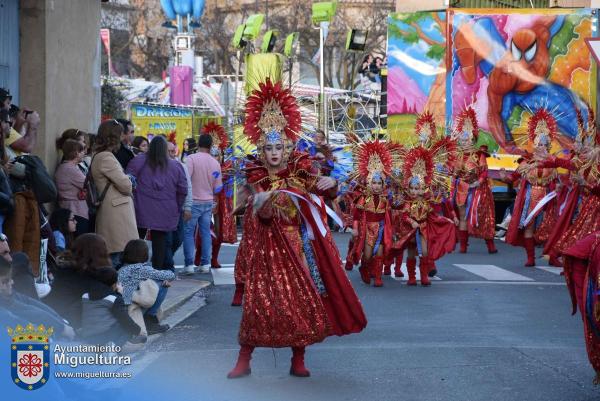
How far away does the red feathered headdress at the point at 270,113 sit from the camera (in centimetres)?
892

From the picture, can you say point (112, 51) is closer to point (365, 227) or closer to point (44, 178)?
point (365, 227)

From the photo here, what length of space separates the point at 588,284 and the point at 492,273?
8.29m

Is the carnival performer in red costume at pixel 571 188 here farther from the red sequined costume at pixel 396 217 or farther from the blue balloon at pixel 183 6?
the blue balloon at pixel 183 6

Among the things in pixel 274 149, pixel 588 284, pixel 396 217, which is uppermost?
pixel 274 149

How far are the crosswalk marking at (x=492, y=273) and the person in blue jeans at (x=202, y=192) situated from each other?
3.40 metres

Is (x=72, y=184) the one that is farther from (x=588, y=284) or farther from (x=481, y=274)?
(x=481, y=274)

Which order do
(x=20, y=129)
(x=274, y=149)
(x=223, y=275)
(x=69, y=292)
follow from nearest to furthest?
(x=69, y=292), (x=274, y=149), (x=20, y=129), (x=223, y=275)

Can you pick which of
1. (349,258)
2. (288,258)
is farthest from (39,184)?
(349,258)

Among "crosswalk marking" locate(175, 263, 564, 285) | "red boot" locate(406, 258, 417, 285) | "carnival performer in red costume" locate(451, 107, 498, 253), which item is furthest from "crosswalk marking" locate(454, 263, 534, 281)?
"carnival performer in red costume" locate(451, 107, 498, 253)

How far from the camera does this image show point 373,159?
14328 millimetres

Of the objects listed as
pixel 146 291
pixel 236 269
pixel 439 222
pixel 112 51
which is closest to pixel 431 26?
pixel 439 222

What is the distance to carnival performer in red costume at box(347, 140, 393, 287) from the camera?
14.3 meters

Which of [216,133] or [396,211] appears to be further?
[216,133]

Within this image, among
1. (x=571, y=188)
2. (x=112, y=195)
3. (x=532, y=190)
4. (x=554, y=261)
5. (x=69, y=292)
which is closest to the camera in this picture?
(x=69, y=292)
